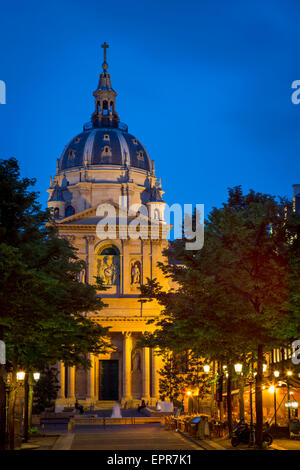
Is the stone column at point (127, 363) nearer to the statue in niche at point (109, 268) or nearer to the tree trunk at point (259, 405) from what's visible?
the statue in niche at point (109, 268)

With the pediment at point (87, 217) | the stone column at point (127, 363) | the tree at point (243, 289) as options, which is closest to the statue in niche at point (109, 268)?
the pediment at point (87, 217)

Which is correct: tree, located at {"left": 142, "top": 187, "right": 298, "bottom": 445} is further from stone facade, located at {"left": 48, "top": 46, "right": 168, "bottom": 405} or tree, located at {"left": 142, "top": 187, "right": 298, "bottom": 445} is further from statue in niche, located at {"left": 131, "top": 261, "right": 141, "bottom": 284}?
statue in niche, located at {"left": 131, "top": 261, "right": 141, "bottom": 284}

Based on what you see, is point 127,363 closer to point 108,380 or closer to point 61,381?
point 108,380

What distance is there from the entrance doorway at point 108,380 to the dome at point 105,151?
28.1 m

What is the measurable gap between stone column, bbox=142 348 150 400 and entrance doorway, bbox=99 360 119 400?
12.0ft

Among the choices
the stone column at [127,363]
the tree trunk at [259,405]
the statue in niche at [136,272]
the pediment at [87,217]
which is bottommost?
the tree trunk at [259,405]

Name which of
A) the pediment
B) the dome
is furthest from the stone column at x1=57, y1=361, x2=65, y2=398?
the dome

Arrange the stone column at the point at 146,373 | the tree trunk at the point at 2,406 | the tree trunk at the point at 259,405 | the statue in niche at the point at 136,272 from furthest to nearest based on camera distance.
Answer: the statue in niche at the point at 136,272
the stone column at the point at 146,373
the tree trunk at the point at 259,405
the tree trunk at the point at 2,406

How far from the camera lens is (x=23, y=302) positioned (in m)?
32.4

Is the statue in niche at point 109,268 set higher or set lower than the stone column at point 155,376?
higher

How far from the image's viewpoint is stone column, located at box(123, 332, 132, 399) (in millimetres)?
88812

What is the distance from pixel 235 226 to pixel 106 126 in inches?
3223

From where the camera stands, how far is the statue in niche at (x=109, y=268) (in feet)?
303
